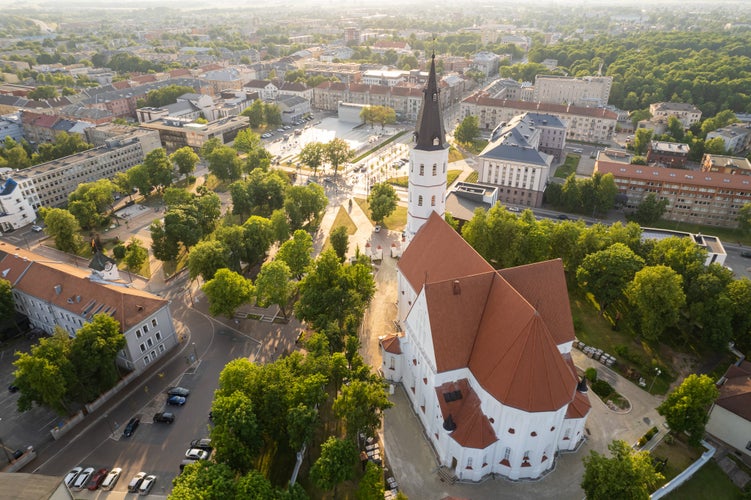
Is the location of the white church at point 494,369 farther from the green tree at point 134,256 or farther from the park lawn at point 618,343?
the green tree at point 134,256

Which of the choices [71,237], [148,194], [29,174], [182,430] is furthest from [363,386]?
[29,174]

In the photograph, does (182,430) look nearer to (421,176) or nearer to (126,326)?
(126,326)

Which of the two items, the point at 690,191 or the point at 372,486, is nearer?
the point at 372,486

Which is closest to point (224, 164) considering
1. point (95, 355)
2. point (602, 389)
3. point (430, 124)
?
point (95, 355)

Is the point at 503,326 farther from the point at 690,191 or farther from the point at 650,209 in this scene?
the point at 690,191

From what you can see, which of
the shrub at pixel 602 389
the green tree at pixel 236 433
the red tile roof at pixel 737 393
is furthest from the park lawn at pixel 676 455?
the green tree at pixel 236 433

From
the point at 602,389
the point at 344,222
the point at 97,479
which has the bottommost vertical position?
the point at 97,479

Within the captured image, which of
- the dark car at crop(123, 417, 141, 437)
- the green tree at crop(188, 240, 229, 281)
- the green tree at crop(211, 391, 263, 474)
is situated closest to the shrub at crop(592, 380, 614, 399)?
the green tree at crop(211, 391, 263, 474)
